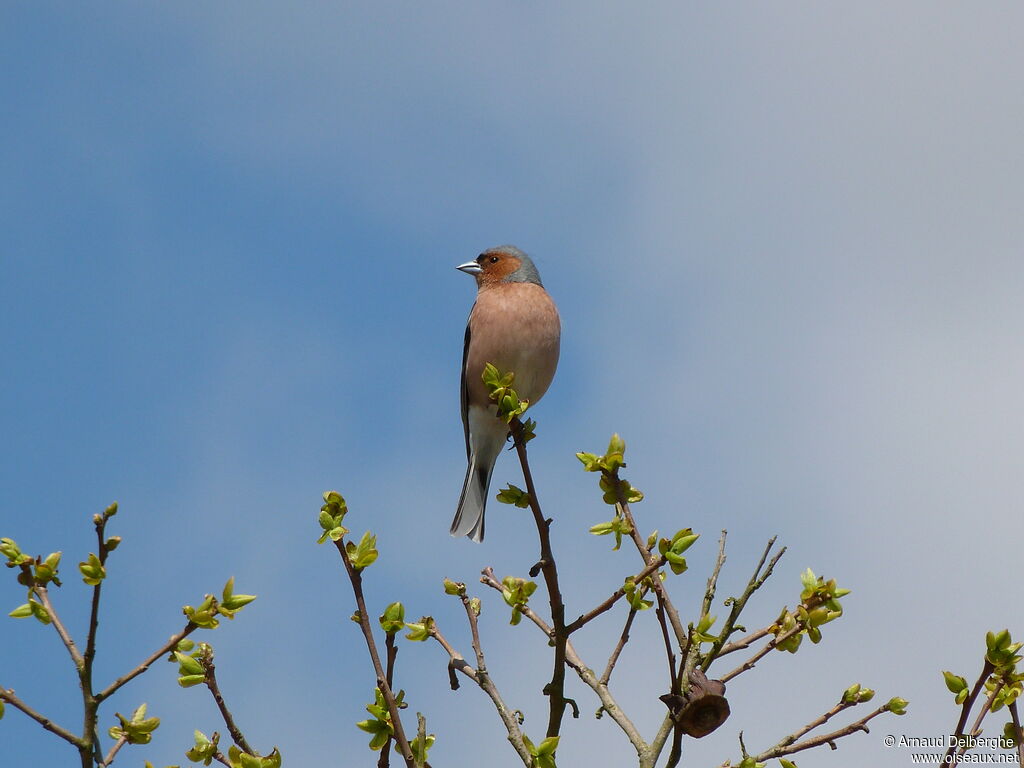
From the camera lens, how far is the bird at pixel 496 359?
23.5ft

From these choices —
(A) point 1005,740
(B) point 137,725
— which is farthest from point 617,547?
(B) point 137,725

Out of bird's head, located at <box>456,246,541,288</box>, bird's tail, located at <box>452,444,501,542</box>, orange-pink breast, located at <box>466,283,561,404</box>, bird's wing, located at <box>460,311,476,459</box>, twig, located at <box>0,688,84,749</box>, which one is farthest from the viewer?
bird's head, located at <box>456,246,541,288</box>

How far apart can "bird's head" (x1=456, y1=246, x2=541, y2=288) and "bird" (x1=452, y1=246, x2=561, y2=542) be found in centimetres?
3

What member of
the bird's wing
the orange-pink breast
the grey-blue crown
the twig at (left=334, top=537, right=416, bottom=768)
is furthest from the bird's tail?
the twig at (left=334, top=537, right=416, bottom=768)

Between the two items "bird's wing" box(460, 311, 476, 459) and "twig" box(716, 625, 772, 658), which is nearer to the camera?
"twig" box(716, 625, 772, 658)

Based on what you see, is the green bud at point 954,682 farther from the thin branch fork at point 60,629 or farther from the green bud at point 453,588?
the thin branch fork at point 60,629

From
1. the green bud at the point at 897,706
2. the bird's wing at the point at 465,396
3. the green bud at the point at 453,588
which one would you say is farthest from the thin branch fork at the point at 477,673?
the bird's wing at the point at 465,396

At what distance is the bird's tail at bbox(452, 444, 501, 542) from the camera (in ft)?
24.3

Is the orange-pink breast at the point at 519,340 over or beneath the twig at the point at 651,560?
over

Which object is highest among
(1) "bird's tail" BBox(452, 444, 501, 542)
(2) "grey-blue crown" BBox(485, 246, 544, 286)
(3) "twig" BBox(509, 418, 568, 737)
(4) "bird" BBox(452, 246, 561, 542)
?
(2) "grey-blue crown" BBox(485, 246, 544, 286)

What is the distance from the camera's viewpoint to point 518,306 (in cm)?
730

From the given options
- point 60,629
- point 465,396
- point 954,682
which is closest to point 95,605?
point 60,629

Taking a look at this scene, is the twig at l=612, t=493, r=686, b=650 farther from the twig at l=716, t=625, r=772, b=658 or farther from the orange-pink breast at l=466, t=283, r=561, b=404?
the orange-pink breast at l=466, t=283, r=561, b=404

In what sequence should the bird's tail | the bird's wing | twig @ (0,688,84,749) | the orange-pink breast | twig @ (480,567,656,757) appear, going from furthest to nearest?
the bird's wing, the bird's tail, the orange-pink breast, twig @ (480,567,656,757), twig @ (0,688,84,749)
